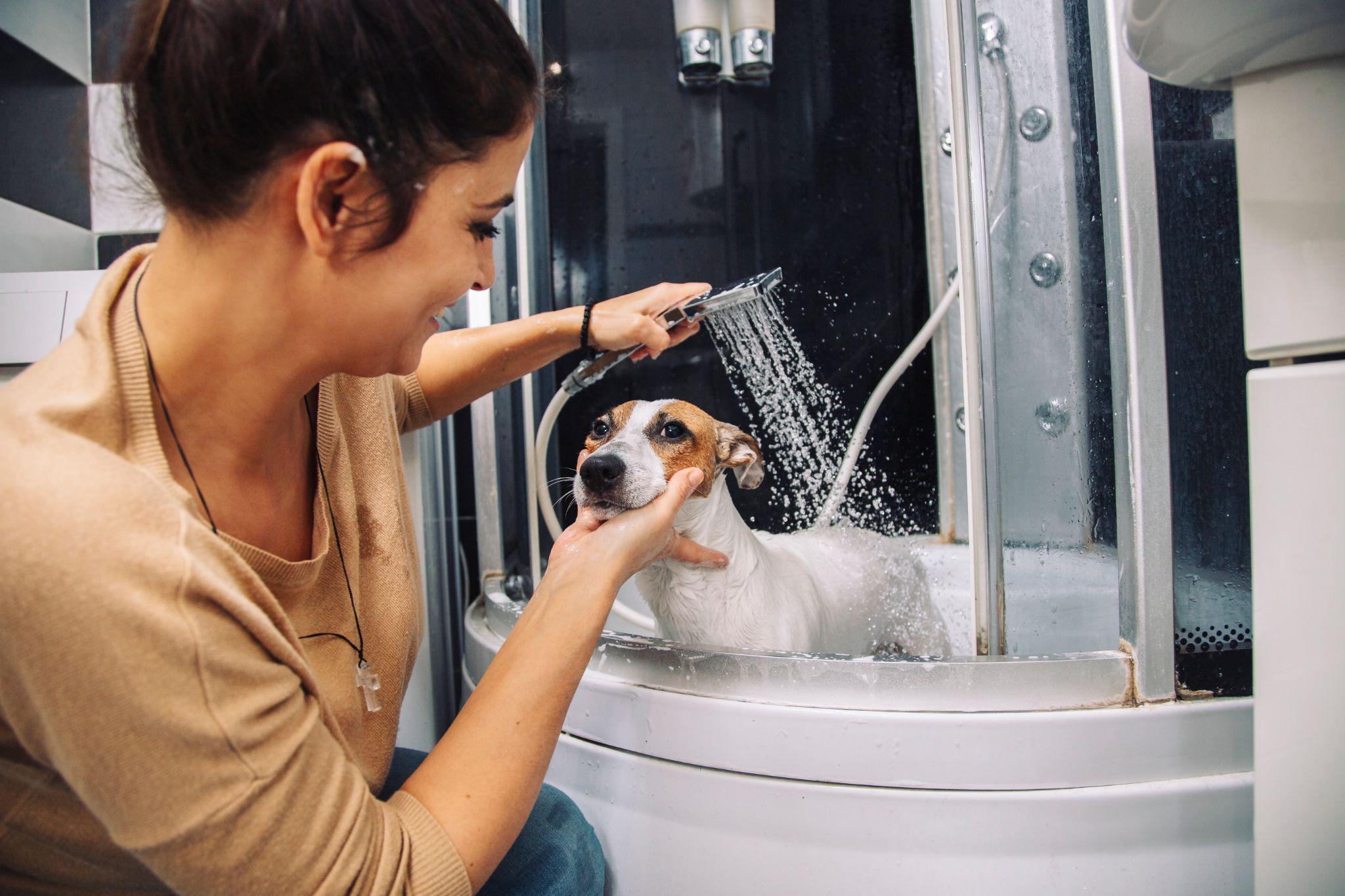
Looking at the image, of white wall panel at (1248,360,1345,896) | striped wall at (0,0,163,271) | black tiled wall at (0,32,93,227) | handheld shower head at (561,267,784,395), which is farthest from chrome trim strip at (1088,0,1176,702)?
black tiled wall at (0,32,93,227)

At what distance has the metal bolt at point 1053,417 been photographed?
100cm

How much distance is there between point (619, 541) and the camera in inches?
33.2

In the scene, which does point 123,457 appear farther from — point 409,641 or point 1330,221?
point 1330,221

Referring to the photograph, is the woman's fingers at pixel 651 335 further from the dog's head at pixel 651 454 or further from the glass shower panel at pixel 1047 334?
the glass shower panel at pixel 1047 334

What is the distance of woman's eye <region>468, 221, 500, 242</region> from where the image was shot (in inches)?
27.9

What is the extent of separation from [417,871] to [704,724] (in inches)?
15.7

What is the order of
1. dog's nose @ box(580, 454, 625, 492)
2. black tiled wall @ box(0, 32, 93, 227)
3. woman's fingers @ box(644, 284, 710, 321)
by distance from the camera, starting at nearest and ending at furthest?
dog's nose @ box(580, 454, 625, 492) → woman's fingers @ box(644, 284, 710, 321) → black tiled wall @ box(0, 32, 93, 227)

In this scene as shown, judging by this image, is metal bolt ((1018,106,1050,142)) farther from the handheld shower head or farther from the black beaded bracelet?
the black beaded bracelet

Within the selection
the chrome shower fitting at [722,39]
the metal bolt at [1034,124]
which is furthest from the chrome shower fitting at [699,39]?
the metal bolt at [1034,124]

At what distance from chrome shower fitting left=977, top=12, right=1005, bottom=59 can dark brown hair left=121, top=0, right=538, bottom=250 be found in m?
0.71

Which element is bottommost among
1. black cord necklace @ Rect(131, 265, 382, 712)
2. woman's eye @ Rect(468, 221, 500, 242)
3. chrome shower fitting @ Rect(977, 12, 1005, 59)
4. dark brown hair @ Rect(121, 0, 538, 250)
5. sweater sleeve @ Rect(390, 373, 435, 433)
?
black cord necklace @ Rect(131, 265, 382, 712)

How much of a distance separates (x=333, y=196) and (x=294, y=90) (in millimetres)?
73

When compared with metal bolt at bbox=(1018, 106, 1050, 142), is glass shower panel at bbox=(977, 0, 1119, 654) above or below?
below

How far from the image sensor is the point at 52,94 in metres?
1.45
